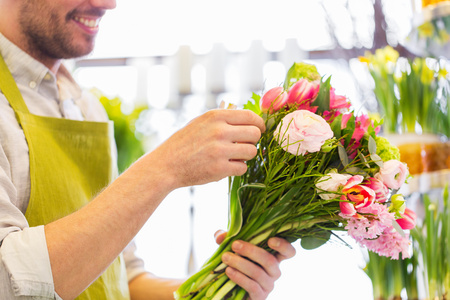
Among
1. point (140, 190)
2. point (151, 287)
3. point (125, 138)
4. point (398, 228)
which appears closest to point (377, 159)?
point (398, 228)

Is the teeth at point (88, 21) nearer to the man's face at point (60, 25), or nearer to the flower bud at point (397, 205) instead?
the man's face at point (60, 25)

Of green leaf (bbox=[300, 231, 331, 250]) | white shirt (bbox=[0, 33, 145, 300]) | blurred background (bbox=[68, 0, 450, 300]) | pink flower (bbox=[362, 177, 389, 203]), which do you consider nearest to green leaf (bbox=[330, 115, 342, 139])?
pink flower (bbox=[362, 177, 389, 203])

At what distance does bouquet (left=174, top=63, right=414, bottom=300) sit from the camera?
2.50 feet

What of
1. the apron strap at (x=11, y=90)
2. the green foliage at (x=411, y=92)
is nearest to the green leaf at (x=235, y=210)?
the apron strap at (x=11, y=90)

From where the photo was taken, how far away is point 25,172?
887mm

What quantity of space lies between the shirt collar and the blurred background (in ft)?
3.84

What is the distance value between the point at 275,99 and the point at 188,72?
6.36 ft

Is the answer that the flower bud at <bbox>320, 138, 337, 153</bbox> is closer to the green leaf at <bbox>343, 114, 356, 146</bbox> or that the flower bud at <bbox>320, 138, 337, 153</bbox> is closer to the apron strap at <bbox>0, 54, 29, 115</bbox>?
the green leaf at <bbox>343, 114, 356, 146</bbox>

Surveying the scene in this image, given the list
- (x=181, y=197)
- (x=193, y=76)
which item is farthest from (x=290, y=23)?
(x=181, y=197)

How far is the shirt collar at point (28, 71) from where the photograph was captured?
100 centimetres

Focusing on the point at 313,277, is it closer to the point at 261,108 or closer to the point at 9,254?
the point at 261,108

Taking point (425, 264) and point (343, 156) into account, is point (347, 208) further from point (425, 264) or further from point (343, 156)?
point (425, 264)

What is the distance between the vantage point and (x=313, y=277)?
2.02 metres

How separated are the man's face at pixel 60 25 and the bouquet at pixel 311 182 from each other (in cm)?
46
